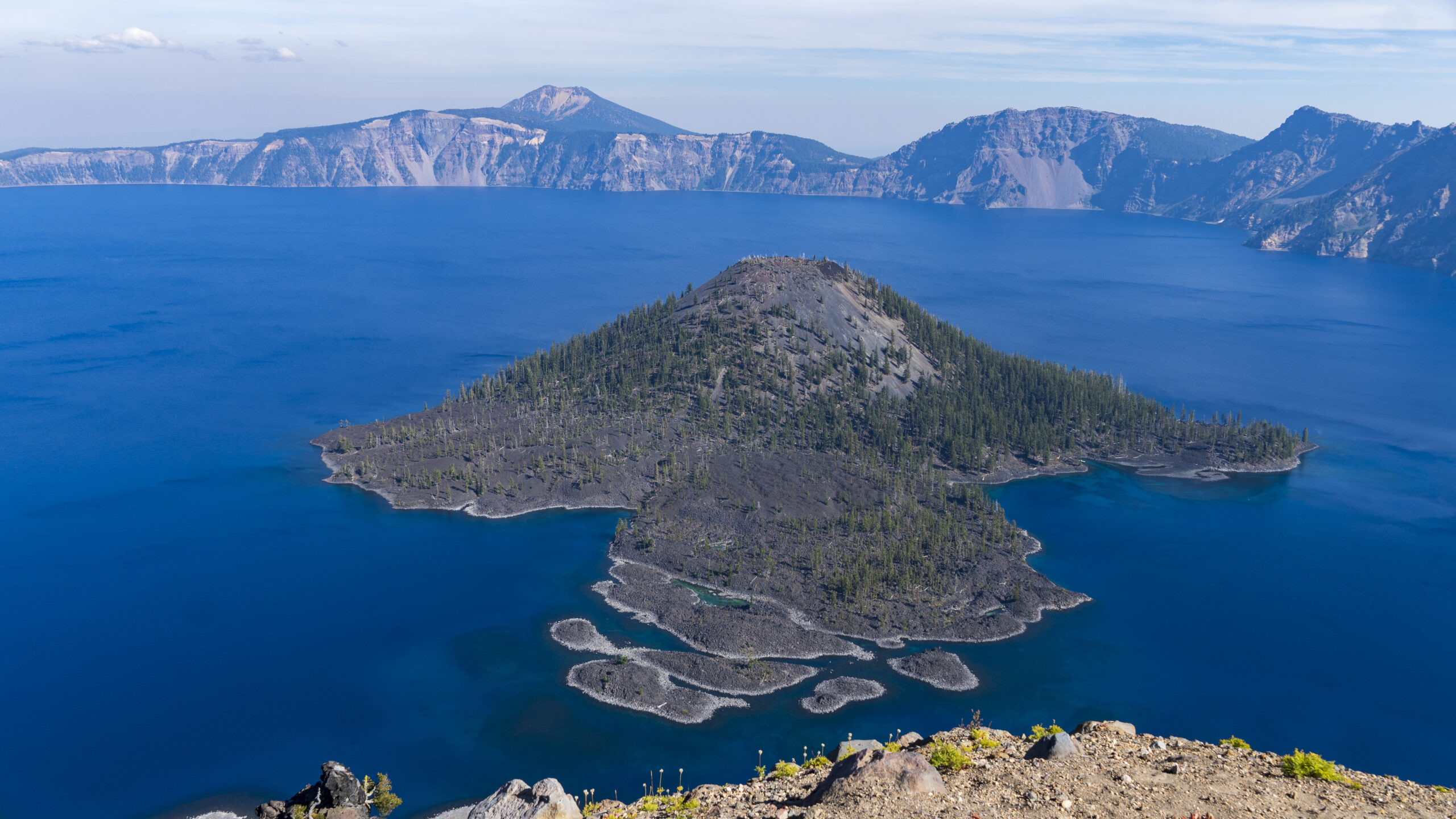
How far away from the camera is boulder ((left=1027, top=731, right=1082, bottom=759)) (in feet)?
134

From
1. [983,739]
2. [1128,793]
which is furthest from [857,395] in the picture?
[1128,793]

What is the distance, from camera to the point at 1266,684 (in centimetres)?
9531

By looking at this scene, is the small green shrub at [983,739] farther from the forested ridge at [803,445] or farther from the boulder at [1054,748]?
the forested ridge at [803,445]

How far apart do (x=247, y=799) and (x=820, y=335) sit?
126m

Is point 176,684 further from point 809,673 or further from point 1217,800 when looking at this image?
point 1217,800

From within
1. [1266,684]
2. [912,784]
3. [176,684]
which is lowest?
[176,684]

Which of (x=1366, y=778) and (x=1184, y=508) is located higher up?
(x=1366, y=778)

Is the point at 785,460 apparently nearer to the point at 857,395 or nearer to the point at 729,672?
the point at 857,395

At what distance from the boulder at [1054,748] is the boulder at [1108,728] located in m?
3.31

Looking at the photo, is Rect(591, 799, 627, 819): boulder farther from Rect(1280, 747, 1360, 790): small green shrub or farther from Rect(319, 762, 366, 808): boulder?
Rect(1280, 747, 1360, 790): small green shrub

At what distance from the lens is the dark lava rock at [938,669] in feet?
303

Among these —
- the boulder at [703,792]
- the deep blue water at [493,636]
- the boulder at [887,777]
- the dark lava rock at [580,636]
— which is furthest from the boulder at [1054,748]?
the dark lava rock at [580,636]

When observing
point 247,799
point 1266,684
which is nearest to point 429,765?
point 247,799

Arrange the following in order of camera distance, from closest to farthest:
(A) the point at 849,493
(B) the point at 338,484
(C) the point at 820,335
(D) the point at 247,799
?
(D) the point at 247,799, (A) the point at 849,493, (B) the point at 338,484, (C) the point at 820,335
